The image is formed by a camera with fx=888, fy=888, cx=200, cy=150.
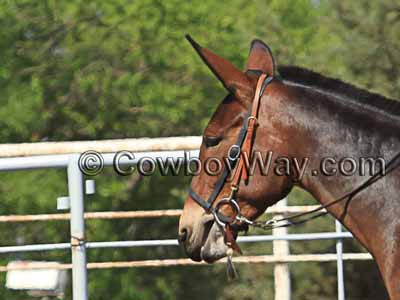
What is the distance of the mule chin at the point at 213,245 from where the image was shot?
4191 millimetres

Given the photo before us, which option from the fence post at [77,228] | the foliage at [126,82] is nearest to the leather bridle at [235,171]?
the fence post at [77,228]

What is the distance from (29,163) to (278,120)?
5.83 ft

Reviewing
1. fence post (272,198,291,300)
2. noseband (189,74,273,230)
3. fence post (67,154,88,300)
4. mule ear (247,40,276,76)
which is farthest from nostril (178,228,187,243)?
fence post (272,198,291,300)

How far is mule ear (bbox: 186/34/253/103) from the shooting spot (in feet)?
13.2

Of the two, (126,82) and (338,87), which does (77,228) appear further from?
(126,82)

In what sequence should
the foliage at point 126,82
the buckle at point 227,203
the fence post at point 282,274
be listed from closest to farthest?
the buckle at point 227,203 → the fence post at point 282,274 → the foliage at point 126,82

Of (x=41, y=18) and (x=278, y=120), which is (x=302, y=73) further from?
(x=41, y=18)

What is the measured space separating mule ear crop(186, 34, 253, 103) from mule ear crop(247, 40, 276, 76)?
163 mm

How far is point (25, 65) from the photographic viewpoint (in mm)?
14438

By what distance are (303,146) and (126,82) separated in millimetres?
9893

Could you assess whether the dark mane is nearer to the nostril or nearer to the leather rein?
the leather rein

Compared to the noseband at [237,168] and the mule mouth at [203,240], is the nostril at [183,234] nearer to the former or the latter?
the mule mouth at [203,240]

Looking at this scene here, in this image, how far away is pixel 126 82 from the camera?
1374 cm

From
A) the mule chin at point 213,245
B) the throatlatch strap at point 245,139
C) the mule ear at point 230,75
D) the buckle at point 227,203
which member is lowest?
the mule chin at point 213,245
